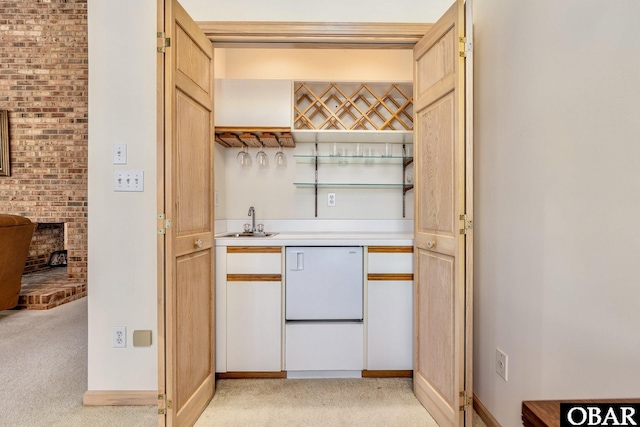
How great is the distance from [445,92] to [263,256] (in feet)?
4.31

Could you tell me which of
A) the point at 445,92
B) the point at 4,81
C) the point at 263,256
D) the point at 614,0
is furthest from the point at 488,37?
the point at 4,81

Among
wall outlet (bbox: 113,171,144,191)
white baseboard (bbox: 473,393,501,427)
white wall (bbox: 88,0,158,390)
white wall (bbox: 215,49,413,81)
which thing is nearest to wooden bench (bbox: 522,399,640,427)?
white baseboard (bbox: 473,393,501,427)

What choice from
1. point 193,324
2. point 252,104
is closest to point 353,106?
point 252,104

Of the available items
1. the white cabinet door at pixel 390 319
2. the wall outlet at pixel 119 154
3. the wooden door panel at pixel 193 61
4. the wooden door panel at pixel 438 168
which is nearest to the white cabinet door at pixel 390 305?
the white cabinet door at pixel 390 319

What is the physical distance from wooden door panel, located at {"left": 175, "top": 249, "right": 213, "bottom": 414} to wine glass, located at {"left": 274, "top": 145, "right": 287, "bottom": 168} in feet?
3.27

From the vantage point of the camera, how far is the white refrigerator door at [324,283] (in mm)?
1992

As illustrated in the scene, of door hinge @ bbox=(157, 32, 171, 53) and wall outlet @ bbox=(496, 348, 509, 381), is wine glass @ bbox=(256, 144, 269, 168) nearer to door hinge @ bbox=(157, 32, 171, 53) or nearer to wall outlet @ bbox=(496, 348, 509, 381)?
door hinge @ bbox=(157, 32, 171, 53)

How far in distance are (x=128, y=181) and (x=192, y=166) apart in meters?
0.40

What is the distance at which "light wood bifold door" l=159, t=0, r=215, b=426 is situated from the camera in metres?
1.39

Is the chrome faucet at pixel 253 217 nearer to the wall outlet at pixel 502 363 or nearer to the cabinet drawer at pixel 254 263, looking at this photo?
the cabinet drawer at pixel 254 263

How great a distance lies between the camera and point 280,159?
2568 millimetres

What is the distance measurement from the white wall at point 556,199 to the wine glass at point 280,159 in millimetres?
1414

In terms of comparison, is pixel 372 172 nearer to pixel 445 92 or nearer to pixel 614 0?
pixel 445 92

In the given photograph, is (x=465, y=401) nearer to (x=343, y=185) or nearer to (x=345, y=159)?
(x=343, y=185)
